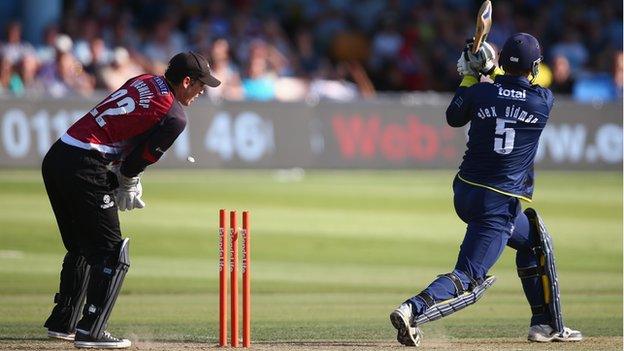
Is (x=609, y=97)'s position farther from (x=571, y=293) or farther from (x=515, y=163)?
(x=515, y=163)

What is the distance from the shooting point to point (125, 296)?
11.9 m

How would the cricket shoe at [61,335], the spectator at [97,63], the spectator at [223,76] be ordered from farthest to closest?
the spectator at [223,76]
the spectator at [97,63]
the cricket shoe at [61,335]

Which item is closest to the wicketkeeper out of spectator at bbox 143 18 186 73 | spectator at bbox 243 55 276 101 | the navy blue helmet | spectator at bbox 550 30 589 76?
the navy blue helmet

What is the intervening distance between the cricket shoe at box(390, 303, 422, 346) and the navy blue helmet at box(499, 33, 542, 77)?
5.85 feet

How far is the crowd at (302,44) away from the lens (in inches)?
889

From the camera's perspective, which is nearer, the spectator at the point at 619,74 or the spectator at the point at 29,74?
the spectator at the point at 29,74

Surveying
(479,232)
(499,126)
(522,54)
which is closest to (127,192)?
(479,232)

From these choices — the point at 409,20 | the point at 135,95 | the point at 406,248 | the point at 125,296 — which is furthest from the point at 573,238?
the point at 409,20

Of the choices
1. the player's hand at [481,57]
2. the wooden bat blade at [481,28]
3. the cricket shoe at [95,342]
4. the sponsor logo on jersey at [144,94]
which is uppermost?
the wooden bat blade at [481,28]

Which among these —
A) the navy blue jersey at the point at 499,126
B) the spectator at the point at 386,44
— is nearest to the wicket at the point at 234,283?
the navy blue jersey at the point at 499,126

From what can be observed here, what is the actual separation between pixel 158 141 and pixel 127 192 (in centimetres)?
52

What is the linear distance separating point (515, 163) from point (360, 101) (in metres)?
14.7

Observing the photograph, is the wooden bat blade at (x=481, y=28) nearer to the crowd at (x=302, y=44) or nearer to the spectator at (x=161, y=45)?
the crowd at (x=302, y=44)

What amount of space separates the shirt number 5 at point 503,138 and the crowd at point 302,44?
14.2 metres
